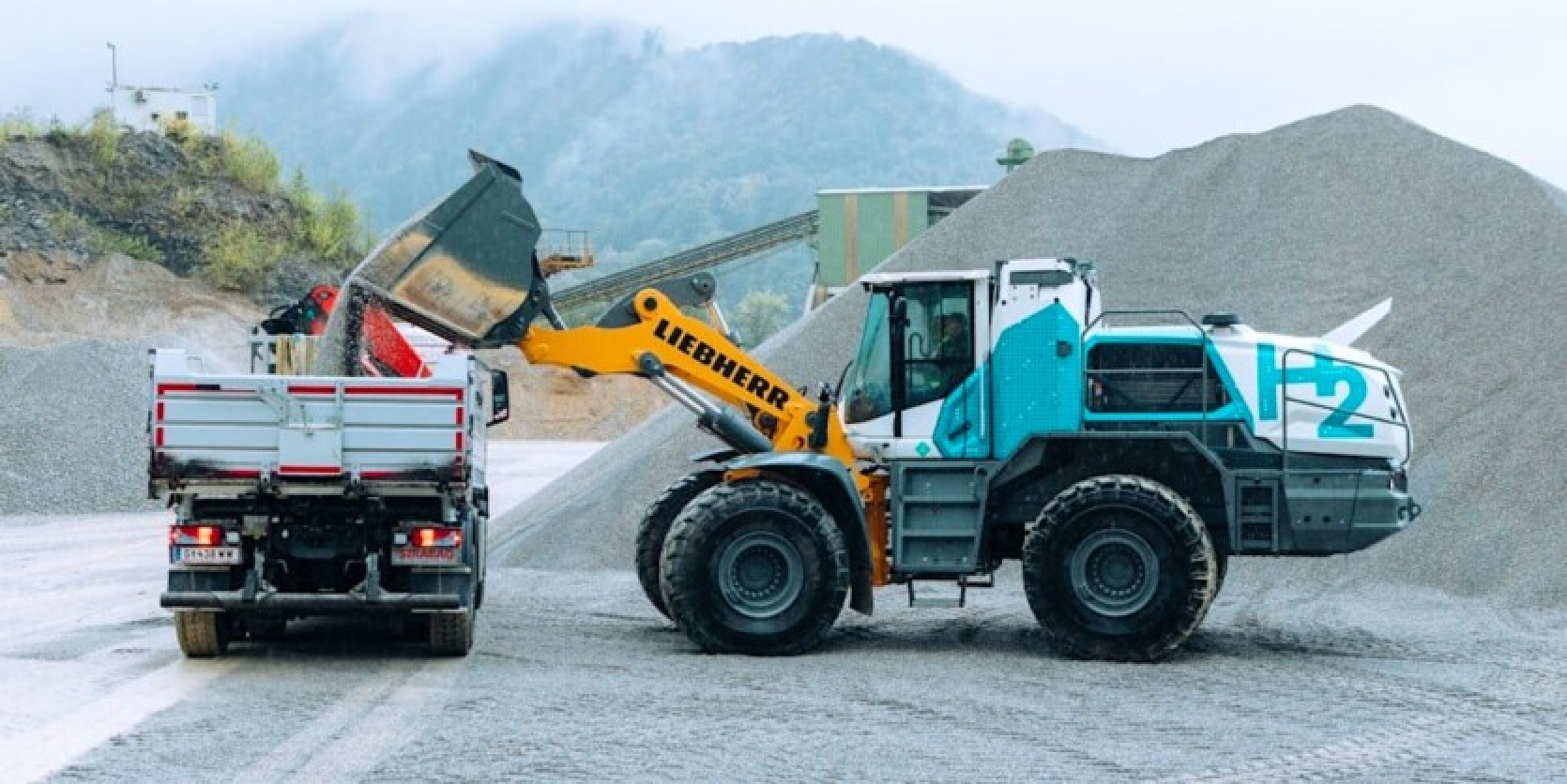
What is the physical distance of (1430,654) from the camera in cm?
1363

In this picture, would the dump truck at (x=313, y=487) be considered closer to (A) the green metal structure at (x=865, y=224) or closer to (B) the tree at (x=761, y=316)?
(A) the green metal structure at (x=865, y=224)

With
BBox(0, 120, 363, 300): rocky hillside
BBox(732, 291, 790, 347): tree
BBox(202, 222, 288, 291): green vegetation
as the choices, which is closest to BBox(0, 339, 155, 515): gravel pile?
BBox(0, 120, 363, 300): rocky hillside

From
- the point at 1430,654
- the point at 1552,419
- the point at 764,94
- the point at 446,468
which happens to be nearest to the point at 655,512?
the point at 446,468

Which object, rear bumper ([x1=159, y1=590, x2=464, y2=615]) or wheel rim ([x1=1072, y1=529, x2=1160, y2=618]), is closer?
rear bumper ([x1=159, y1=590, x2=464, y2=615])

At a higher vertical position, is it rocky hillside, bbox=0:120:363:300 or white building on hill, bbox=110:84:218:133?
white building on hill, bbox=110:84:218:133

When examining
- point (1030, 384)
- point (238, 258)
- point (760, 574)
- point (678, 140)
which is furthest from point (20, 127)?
point (678, 140)

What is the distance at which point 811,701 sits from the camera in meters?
11.4

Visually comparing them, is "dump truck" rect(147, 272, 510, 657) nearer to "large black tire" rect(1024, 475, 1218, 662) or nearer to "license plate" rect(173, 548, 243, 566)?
"license plate" rect(173, 548, 243, 566)

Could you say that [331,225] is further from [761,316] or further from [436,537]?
[436,537]

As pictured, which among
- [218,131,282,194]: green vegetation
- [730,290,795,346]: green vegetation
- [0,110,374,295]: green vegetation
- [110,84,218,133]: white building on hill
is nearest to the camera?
[0,110,374,295]: green vegetation

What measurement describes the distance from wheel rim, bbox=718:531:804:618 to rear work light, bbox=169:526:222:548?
3309mm

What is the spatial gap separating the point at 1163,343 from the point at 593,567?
7593mm

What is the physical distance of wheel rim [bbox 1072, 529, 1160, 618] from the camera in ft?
43.5

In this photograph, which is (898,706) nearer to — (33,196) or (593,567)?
(593,567)
